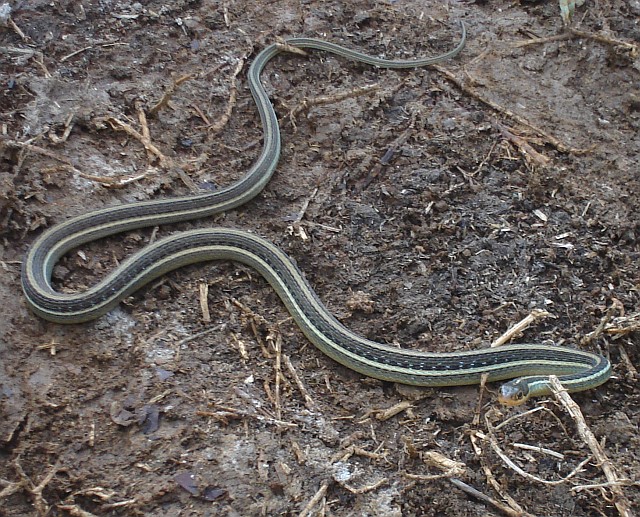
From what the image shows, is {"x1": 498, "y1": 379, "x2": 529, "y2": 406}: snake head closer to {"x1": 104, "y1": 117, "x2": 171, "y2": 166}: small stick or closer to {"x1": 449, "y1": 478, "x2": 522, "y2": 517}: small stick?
{"x1": 449, "y1": 478, "x2": 522, "y2": 517}: small stick

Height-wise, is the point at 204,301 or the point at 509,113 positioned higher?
the point at 509,113

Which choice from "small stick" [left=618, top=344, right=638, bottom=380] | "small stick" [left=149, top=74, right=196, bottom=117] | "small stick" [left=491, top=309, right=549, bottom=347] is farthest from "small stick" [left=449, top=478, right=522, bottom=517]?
"small stick" [left=149, top=74, right=196, bottom=117]

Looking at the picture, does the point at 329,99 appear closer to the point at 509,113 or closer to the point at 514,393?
the point at 509,113

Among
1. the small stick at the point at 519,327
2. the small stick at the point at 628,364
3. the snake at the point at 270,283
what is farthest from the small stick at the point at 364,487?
the small stick at the point at 628,364

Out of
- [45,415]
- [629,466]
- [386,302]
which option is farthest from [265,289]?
[629,466]

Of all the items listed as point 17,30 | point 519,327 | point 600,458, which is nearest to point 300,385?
point 519,327

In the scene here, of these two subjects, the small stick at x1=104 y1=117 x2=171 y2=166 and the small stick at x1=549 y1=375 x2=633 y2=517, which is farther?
the small stick at x1=104 y1=117 x2=171 y2=166

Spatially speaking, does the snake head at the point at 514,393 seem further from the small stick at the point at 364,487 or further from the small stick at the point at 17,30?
the small stick at the point at 17,30
